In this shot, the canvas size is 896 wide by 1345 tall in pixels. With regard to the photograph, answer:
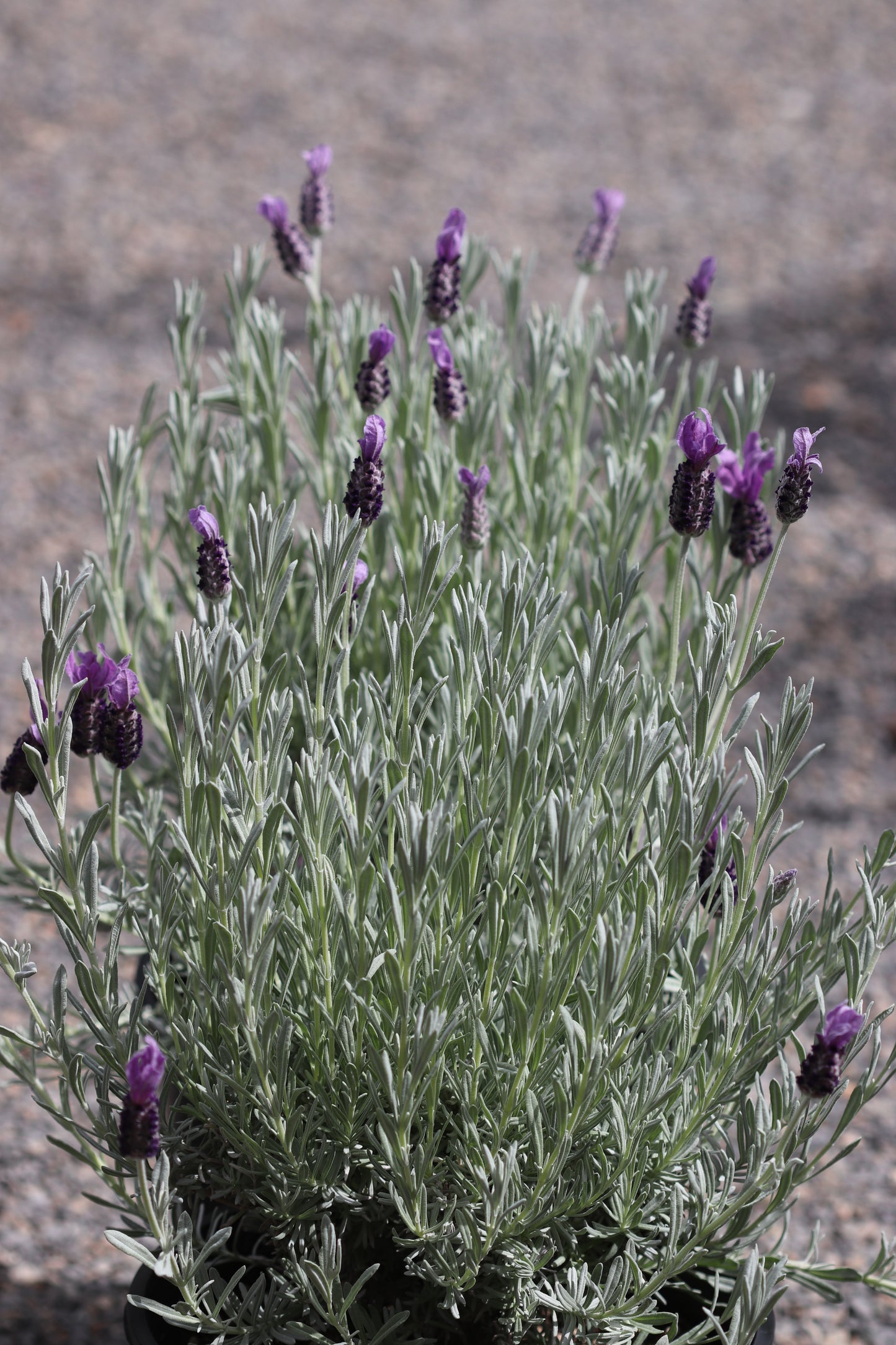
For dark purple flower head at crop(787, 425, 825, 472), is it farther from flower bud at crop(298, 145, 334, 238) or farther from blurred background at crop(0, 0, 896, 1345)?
blurred background at crop(0, 0, 896, 1345)

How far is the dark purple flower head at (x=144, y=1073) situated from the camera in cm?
102

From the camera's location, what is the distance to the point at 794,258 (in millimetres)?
5094

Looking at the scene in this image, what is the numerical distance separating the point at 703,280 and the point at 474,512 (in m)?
0.52

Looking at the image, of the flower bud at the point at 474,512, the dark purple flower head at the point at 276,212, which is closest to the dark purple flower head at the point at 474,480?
the flower bud at the point at 474,512

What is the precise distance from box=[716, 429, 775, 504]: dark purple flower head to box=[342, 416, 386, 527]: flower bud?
0.51 m

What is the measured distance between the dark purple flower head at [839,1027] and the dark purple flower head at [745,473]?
2.21ft

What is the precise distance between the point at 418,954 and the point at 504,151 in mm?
5113

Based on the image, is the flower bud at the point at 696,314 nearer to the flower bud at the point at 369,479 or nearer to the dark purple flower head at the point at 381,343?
the dark purple flower head at the point at 381,343

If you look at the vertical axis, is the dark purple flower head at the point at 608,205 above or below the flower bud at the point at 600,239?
above

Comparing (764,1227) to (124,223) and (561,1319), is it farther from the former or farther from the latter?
(124,223)

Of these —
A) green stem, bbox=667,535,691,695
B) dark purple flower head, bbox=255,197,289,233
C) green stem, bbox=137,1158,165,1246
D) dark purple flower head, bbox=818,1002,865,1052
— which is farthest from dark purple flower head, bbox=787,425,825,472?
dark purple flower head, bbox=255,197,289,233

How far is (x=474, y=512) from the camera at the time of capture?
1.46 m

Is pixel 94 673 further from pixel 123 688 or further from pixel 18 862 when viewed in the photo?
pixel 18 862

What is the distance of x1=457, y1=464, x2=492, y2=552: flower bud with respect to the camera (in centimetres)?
143
